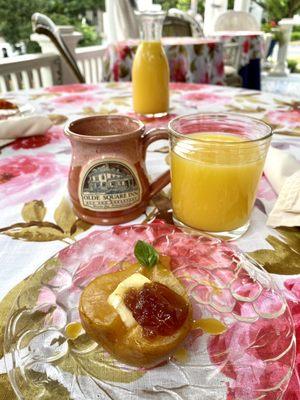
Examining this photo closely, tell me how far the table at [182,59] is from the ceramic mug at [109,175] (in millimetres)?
1320

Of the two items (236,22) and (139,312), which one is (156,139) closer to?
(139,312)

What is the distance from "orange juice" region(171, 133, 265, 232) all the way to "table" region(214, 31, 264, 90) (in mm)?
2062

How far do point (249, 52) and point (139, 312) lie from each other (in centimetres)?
256

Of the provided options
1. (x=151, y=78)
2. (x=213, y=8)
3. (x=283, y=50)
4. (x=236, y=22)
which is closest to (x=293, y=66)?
(x=283, y=50)

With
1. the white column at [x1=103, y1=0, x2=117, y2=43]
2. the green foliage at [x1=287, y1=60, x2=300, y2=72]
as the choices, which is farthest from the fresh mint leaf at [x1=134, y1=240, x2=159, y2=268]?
the green foliage at [x1=287, y1=60, x2=300, y2=72]

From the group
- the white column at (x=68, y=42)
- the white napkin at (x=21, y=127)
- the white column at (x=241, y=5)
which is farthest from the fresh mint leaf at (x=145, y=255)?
the white column at (x=241, y=5)

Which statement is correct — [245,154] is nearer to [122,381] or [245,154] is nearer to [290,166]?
[290,166]

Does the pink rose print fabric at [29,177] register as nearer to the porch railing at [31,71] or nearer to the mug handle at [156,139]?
the mug handle at [156,139]

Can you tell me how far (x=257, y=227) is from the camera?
0.53m

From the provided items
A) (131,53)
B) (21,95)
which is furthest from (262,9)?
(21,95)

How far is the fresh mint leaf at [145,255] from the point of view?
1.22 ft

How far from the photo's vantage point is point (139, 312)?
330 millimetres

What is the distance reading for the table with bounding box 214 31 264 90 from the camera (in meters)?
2.37

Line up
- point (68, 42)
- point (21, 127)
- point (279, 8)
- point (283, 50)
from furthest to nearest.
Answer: point (279, 8) → point (283, 50) → point (68, 42) → point (21, 127)
